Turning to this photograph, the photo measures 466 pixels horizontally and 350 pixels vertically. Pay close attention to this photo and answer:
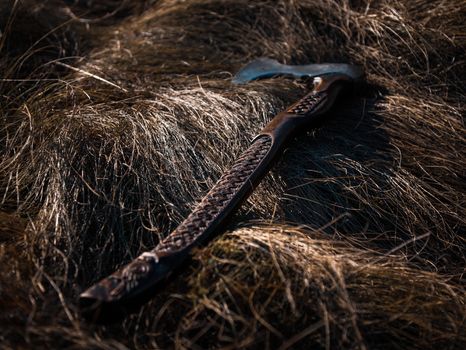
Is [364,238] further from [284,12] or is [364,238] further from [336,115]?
[284,12]

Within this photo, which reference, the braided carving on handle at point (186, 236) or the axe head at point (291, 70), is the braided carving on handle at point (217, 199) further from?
the axe head at point (291, 70)

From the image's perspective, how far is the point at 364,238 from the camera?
219cm

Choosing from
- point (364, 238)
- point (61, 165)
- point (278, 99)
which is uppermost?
point (61, 165)

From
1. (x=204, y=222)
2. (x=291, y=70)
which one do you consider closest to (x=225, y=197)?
(x=204, y=222)

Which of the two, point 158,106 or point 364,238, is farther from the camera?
point 158,106

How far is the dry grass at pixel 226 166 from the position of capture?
1.79 metres

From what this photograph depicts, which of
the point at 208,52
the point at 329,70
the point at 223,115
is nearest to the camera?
the point at 223,115

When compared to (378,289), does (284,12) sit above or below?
above

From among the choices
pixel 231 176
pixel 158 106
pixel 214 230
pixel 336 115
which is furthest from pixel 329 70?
pixel 214 230

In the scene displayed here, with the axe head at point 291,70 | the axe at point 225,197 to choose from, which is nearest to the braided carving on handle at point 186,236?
the axe at point 225,197

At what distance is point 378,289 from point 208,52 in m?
1.74

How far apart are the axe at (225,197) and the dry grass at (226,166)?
6 centimetres

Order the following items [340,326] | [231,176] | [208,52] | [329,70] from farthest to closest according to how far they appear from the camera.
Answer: [208,52] < [329,70] < [231,176] < [340,326]

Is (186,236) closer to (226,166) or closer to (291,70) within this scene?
(226,166)
